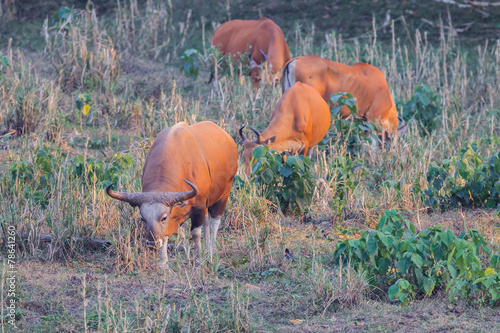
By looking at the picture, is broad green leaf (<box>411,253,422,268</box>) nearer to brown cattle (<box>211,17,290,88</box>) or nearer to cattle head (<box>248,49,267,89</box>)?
brown cattle (<box>211,17,290,88</box>)

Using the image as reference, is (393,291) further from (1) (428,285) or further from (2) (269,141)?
(2) (269,141)

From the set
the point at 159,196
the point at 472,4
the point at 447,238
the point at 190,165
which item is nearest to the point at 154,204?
the point at 159,196

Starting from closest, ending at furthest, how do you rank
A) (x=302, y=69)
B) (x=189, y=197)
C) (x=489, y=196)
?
(x=189, y=197) < (x=489, y=196) < (x=302, y=69)

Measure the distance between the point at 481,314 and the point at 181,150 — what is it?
9.34 feet

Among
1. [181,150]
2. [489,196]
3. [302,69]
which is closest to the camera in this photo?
[181,150]

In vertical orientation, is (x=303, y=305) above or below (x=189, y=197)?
below

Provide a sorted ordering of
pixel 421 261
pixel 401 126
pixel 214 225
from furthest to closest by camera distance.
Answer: pixel 401 126
pixel 214 225
pixel 421 261

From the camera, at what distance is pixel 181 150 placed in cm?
599

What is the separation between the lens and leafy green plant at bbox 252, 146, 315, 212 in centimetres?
723

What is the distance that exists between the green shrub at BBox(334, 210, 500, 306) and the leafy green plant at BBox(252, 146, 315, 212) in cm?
206

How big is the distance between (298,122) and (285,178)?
2007mm

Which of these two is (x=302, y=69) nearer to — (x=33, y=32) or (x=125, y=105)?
(x=125, y=105)

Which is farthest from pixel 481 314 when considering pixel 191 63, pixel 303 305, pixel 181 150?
pixel 191 63

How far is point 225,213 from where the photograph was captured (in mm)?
7172
